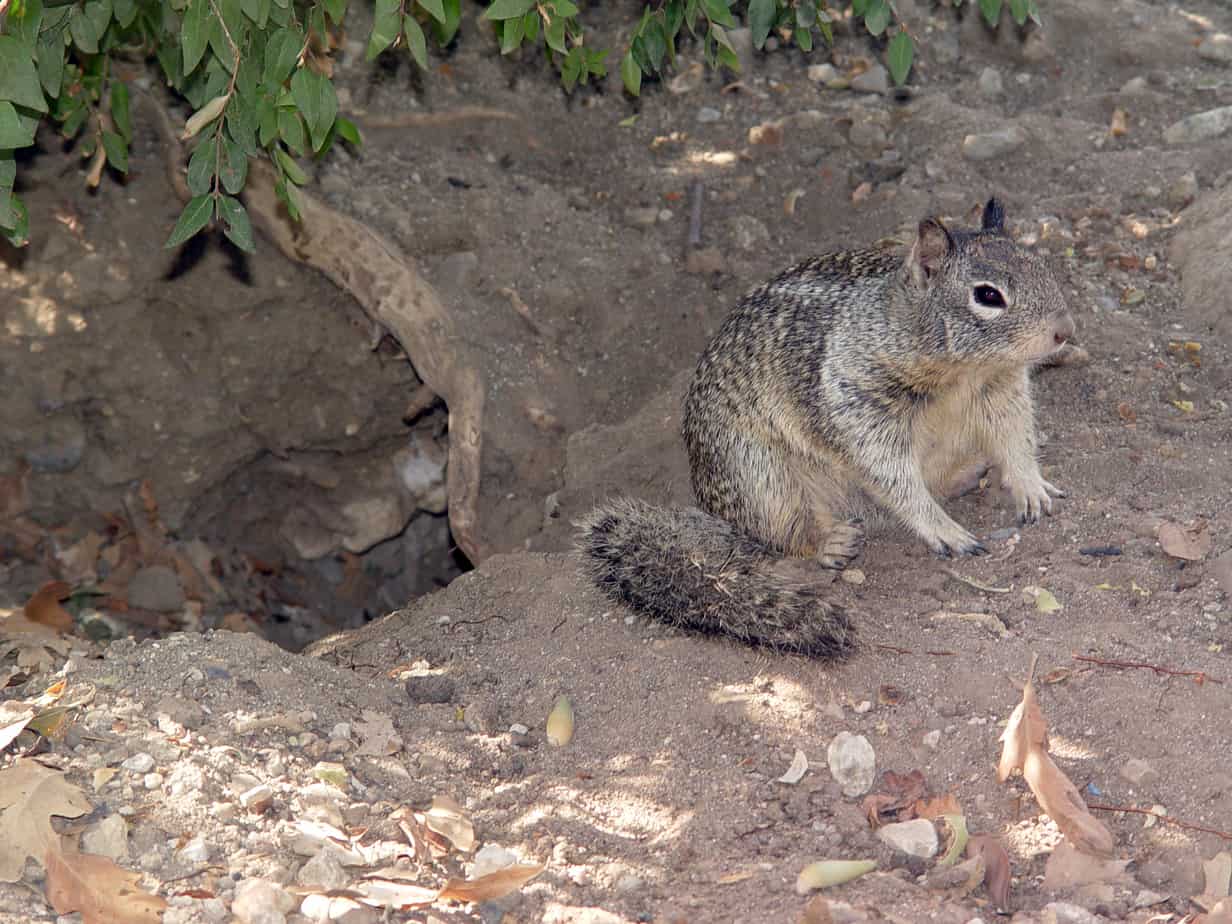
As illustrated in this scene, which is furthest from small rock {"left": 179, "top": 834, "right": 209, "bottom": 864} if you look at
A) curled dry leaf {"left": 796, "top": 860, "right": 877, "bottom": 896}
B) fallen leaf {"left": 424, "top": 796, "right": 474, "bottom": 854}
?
curled dry leaf {"left": 796, "top": 860, "right": 877, "bottom": 896}

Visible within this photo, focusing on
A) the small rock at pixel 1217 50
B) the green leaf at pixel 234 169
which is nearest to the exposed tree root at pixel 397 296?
the green leaf at pixel 234 169

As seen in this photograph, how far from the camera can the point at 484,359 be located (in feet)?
18.8

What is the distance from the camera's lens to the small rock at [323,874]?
292 cm

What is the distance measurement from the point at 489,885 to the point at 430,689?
116cm

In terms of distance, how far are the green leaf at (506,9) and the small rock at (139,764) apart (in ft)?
6.97

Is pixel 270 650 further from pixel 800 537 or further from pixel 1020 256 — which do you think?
pixel 1020 256

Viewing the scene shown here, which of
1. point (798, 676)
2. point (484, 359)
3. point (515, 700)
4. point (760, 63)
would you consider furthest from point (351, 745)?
point (760, 63)

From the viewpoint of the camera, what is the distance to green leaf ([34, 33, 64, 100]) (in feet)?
12.4

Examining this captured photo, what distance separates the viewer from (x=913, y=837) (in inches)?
121

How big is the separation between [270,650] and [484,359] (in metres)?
2.02

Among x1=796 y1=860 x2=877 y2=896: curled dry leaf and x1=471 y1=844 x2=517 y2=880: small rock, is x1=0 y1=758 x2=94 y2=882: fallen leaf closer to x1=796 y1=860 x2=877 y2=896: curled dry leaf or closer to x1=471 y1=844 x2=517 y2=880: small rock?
x1=471 y1=844 x2=517 y2=880: small rock

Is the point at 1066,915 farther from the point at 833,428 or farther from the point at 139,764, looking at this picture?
the point at 139,764

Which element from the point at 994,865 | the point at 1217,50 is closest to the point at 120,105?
the point at 994,865

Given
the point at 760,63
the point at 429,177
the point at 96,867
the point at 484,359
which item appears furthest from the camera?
the point at 760,63
